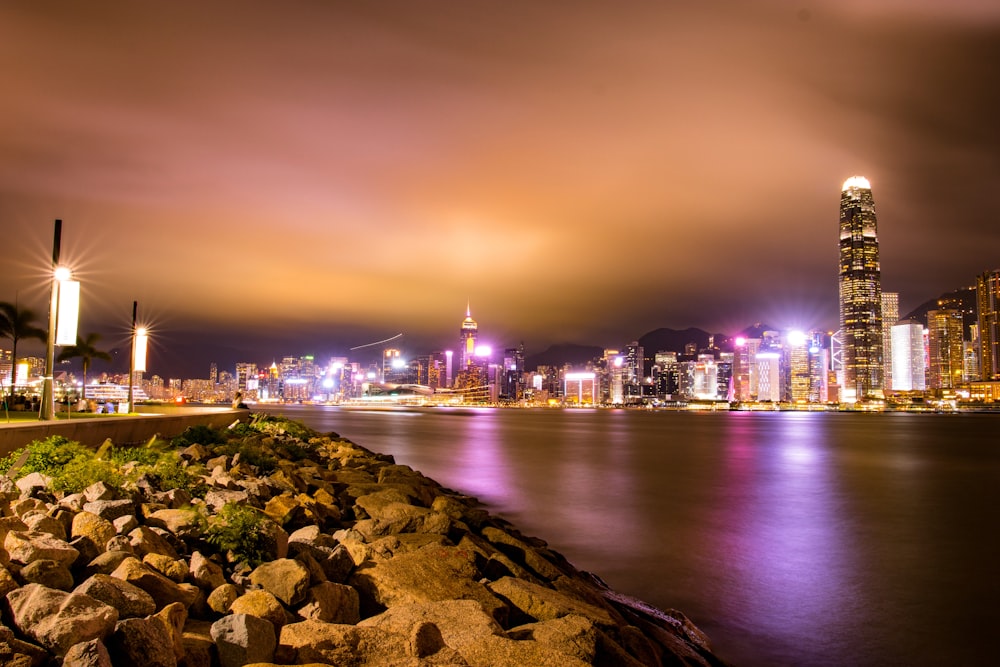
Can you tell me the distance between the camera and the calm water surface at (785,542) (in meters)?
11.2

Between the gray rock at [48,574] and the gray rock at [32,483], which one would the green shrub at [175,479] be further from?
the gray rock at [48,574]

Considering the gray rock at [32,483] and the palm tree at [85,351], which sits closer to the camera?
the gray rock at [32,483]

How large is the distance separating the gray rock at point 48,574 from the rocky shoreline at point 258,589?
0.01m

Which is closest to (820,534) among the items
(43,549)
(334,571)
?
(334,571)

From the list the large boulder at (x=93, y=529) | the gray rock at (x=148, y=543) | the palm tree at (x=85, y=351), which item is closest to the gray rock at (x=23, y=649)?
the gray rock at (x=148, y=543)

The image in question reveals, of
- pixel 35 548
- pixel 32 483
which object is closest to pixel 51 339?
pixel 32 483

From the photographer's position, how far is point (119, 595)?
191 inches

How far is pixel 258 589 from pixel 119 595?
51.0 inches

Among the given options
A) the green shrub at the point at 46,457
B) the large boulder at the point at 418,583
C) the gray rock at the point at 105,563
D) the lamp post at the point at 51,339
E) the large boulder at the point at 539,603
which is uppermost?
the lamp post at the point at 51,339

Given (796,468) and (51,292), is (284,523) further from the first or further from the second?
(796,468)

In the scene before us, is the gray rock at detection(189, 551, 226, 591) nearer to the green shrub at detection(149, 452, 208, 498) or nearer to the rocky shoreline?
the rocky shoreline

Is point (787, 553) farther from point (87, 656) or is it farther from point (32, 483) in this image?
point (87, 656)

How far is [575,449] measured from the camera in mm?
53281

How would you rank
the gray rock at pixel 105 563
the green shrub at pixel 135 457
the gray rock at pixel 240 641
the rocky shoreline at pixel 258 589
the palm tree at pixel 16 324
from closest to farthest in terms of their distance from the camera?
the rocky shoreline at pixel 258 589 → the gray rock at pixel 240 641 → the gray rock at pixel 105 563 → the green shrub at pixel 135 457 → the palm tree at pixel 16 324
